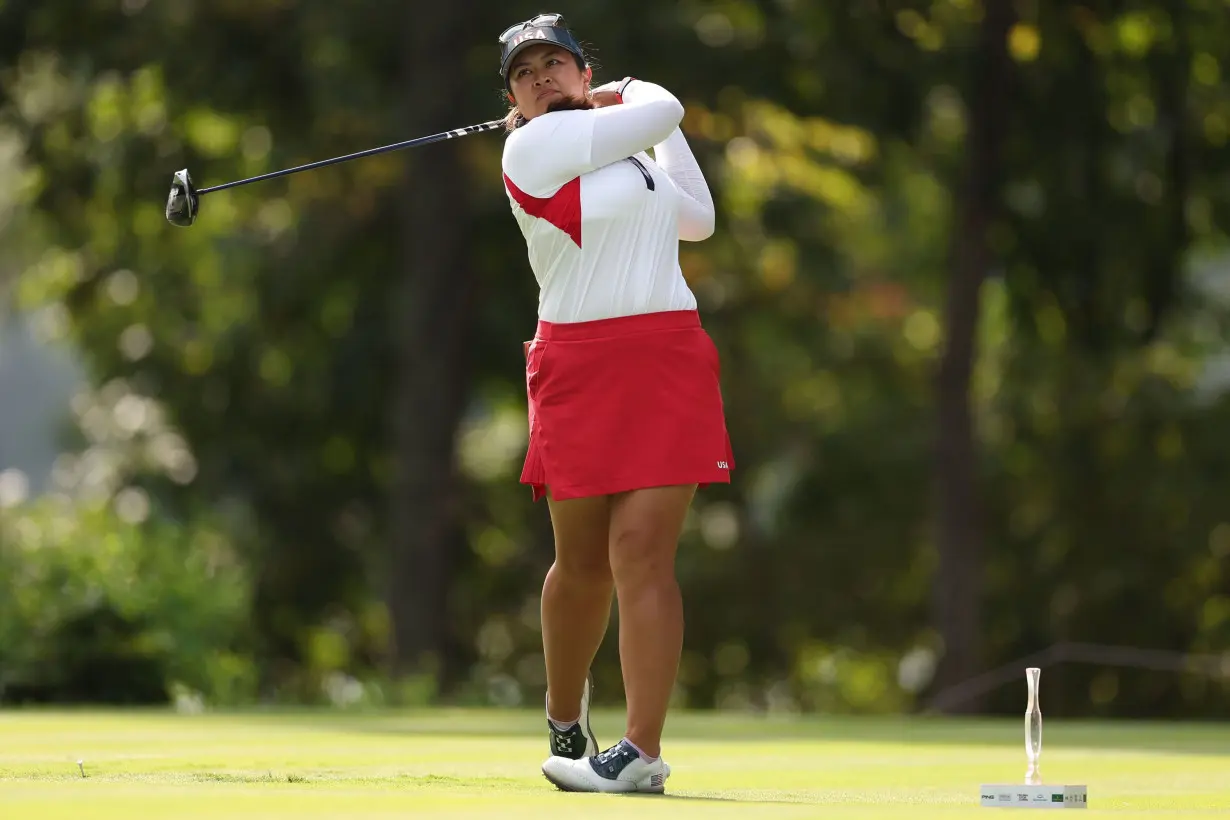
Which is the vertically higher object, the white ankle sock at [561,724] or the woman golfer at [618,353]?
the woman golfer at [618,353]

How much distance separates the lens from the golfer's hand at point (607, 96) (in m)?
5.85

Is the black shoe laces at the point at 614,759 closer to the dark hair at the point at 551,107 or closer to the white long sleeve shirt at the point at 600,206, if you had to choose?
the white long sleeve shirt at the point at 600,206

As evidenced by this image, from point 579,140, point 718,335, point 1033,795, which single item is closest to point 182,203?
point 579,140

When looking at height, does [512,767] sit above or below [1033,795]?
below

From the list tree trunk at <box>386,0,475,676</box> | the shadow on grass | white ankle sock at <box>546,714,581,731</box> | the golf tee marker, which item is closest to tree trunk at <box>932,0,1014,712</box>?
tree trunk at <box>386,0,475,676</box>

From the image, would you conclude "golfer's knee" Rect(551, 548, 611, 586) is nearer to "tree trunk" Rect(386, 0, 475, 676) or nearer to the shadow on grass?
the shadow on grass

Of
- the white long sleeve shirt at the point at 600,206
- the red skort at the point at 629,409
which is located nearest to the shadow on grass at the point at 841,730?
the red skort at the point at 629,409

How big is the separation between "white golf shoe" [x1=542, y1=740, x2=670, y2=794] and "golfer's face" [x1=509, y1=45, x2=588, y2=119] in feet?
5.16

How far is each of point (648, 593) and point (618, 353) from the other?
584 millimetres

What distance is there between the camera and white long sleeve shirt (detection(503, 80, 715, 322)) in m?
5.58

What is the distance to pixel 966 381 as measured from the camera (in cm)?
1553

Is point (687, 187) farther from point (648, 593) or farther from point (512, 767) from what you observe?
point (512, 767)

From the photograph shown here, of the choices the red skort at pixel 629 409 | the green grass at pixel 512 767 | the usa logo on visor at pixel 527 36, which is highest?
the usa logo on visor at pixel 527 36

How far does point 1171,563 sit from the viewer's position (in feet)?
65.7
